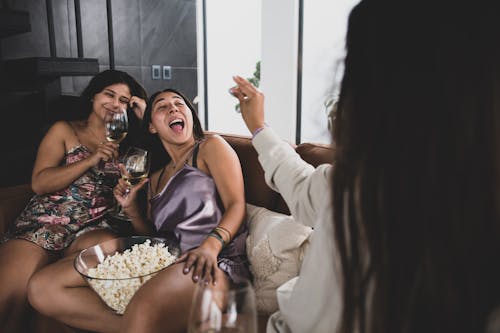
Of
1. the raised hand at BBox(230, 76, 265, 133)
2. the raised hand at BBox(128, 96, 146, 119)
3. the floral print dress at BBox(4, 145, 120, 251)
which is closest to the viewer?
the raised hand at BBox(230, 76, 265, 133)

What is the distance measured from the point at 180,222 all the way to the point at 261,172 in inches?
18.4

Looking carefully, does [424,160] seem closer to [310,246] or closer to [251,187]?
[310,246]

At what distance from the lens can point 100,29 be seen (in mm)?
3293

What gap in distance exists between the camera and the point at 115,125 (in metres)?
1.80

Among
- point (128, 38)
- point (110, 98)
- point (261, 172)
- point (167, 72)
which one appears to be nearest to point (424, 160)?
point (261, 172)

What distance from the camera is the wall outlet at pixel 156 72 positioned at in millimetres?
3734

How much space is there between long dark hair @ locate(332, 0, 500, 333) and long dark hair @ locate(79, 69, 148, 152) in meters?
1.73

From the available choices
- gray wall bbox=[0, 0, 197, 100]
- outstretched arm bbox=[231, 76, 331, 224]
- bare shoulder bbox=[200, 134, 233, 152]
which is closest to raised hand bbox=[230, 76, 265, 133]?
outstretched arm bbox=[231, 76, 331, 224]

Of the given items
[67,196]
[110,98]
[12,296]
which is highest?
[110,98]

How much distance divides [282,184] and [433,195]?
41cm

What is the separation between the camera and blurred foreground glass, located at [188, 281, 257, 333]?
54 cm

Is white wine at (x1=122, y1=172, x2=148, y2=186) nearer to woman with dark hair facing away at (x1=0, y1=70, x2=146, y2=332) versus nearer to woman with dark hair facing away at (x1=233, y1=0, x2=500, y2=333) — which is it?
woman with dark hair facing away at (x1=0, y1=70, x2=146, y2=332)

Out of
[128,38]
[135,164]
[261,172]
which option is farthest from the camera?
[128,38]

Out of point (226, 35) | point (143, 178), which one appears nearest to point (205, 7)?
point (226, 35)
